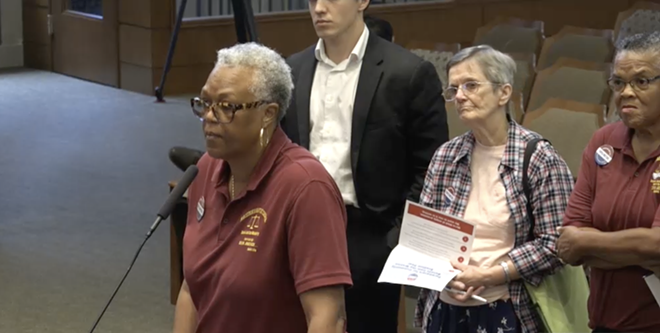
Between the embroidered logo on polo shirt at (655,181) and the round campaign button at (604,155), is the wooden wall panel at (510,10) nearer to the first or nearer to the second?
the round campaign button at (604,155)

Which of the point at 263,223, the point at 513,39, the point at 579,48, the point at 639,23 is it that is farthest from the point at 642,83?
the point at 639,23

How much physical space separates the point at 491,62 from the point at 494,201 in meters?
0.35

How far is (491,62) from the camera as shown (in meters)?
2.79

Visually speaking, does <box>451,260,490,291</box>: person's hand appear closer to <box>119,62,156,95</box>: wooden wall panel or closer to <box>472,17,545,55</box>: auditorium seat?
<box>472,17,545,55</box>: auditorium seat

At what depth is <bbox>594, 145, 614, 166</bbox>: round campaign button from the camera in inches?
103

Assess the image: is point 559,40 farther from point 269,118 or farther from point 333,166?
point 269,118

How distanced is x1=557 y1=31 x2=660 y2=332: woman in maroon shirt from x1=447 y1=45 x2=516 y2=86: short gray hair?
30 cm

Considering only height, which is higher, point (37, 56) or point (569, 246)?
A: point (569, 246)

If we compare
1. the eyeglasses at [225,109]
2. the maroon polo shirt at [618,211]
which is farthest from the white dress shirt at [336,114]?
the eyeglasses at [225,109]

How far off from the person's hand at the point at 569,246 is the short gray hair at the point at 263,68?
0.83 metres

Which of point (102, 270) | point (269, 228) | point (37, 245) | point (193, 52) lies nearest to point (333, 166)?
point (269, 228)

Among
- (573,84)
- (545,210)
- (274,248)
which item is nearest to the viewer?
(274,248)

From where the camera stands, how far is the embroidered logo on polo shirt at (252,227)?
2111 millimetres

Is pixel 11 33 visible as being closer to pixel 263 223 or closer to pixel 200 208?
pixel 200 208
